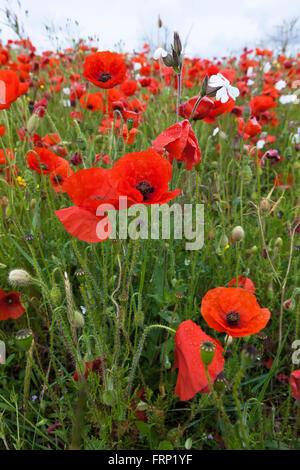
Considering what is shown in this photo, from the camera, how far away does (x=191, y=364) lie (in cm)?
81

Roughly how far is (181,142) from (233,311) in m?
0.46

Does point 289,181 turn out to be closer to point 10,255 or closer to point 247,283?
point 247,283

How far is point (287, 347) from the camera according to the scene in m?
1.26

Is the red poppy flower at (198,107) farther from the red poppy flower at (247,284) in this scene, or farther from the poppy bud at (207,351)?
the poppy bud at (207,351)

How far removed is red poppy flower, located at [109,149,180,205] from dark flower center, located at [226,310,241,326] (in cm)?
37

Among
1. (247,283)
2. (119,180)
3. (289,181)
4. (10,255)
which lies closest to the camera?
(119,180)

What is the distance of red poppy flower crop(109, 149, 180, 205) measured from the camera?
67cm

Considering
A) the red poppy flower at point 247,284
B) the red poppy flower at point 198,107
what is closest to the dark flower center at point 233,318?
the red poppy flower at point 247,284

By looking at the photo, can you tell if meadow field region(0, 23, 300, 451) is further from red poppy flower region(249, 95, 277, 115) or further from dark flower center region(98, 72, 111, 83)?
red poppy flower region(249, 95, 277, 115)

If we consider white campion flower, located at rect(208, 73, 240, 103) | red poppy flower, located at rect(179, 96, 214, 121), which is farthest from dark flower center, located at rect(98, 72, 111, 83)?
white campion flower, located at rect(208, 73, 240, 103)

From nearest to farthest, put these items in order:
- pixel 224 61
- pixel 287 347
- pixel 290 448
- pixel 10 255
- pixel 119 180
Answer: pixel 119 180 → pixel 290 448 → pixel 287 347 → pixel 10 255 → pixel 224 61

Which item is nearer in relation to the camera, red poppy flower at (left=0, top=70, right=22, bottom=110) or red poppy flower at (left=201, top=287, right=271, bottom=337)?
red poppy flower at (left=201, top=287, right=271, bottom=337)
